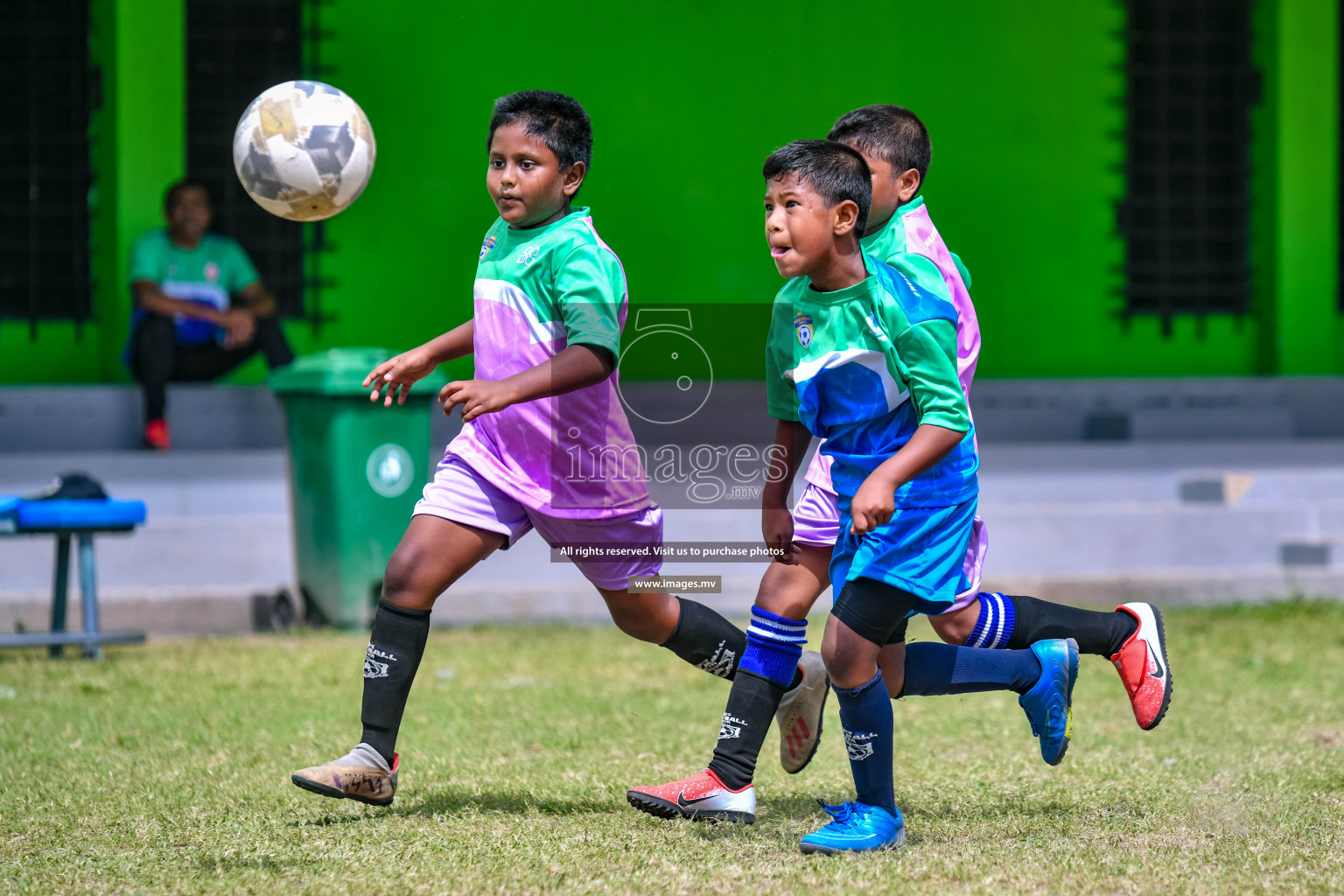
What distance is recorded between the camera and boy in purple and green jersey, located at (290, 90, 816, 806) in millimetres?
3828

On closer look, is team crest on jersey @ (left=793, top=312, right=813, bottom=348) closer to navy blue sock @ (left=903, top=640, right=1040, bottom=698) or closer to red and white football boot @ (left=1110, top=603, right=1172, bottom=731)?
navy blue sock @ (left=903, top=640, right=1040, bottom=698)

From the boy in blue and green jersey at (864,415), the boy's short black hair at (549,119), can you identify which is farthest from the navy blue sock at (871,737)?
the boy's short black hair at (549,119)

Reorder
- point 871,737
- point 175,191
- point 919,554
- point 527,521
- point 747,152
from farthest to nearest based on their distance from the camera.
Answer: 1. point 747,152
2. point 175,191
3. point 527,521
4. point 871,737
5. point 919,554

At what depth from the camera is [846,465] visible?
140 inches

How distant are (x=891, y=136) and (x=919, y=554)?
3.65 ft

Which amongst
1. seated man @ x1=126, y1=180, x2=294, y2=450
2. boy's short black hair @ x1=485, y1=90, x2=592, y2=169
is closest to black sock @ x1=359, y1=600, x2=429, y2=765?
boy's short black hair @ x1=485, y1=90, x2=592, y2=169

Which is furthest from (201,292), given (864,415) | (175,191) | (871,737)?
(871,737)

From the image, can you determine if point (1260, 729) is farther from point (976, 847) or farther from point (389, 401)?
point (389, 401)

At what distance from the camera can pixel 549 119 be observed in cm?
388

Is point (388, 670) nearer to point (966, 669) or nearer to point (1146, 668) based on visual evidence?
point (966, 669)

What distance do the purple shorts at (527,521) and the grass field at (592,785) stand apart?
62 centimetres

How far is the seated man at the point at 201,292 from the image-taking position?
8.98 metres

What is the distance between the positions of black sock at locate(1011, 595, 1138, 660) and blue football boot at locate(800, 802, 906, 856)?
67 centimetres

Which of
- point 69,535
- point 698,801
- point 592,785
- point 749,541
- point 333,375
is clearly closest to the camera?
point 698,801
